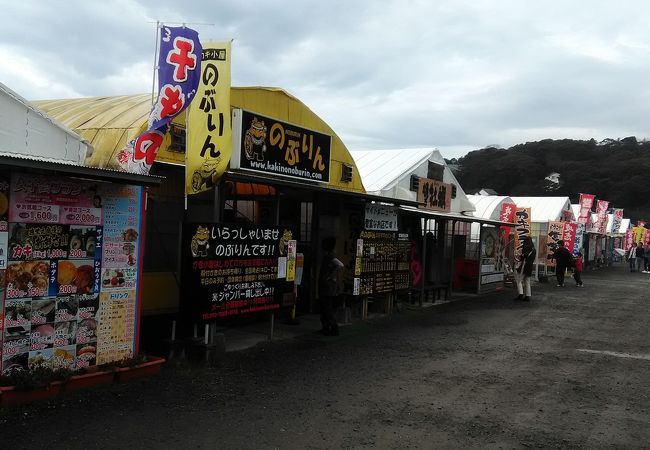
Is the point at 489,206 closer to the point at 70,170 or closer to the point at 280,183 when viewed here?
the point at 280,183

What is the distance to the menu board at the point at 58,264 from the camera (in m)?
5.54

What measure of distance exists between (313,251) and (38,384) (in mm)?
7470

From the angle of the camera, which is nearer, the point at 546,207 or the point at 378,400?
the point at 378,400

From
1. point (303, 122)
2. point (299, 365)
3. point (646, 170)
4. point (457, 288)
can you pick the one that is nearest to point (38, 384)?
point (299, 365)

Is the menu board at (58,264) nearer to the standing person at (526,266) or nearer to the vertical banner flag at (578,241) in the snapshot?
the standing person at (526,266)

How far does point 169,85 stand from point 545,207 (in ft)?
93.8

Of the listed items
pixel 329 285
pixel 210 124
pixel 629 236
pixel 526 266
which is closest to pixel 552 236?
pixel 526 266

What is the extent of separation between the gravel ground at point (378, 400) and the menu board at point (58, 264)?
0.59 metres

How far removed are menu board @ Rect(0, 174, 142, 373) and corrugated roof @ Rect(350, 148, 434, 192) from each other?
10628 mm

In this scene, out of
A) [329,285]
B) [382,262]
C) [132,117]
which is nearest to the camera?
[132,117]

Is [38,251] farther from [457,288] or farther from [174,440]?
[457,288]

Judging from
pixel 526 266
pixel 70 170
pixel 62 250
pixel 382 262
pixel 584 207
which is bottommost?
pixel 526 266

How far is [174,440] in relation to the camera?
190 inches

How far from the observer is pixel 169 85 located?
6.75 metres
